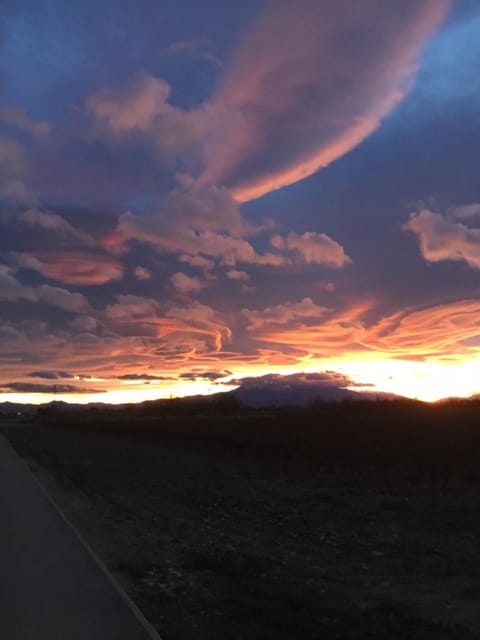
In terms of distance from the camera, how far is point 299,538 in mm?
12977

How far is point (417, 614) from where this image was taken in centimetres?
761

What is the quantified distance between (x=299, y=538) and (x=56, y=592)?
642cm

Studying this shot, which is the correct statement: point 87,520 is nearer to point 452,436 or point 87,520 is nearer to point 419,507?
point 419,507

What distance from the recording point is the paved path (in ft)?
20.3

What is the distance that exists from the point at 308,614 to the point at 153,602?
A: 1.77 m

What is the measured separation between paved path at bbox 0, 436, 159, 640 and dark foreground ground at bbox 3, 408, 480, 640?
402 mm

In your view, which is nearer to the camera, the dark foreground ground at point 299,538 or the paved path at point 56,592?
the paved path at point 56,592

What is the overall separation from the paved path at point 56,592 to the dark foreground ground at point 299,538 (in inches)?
15.8

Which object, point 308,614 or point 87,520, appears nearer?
point 308,614

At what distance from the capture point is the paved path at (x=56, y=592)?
243 inches

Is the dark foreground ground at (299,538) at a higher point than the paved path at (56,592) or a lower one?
lower

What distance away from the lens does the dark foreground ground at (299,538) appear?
734 centimetres

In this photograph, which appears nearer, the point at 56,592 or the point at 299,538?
the point at 56,592

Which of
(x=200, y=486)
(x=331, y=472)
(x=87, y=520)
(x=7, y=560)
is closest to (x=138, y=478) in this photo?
(x=200, y=486)
